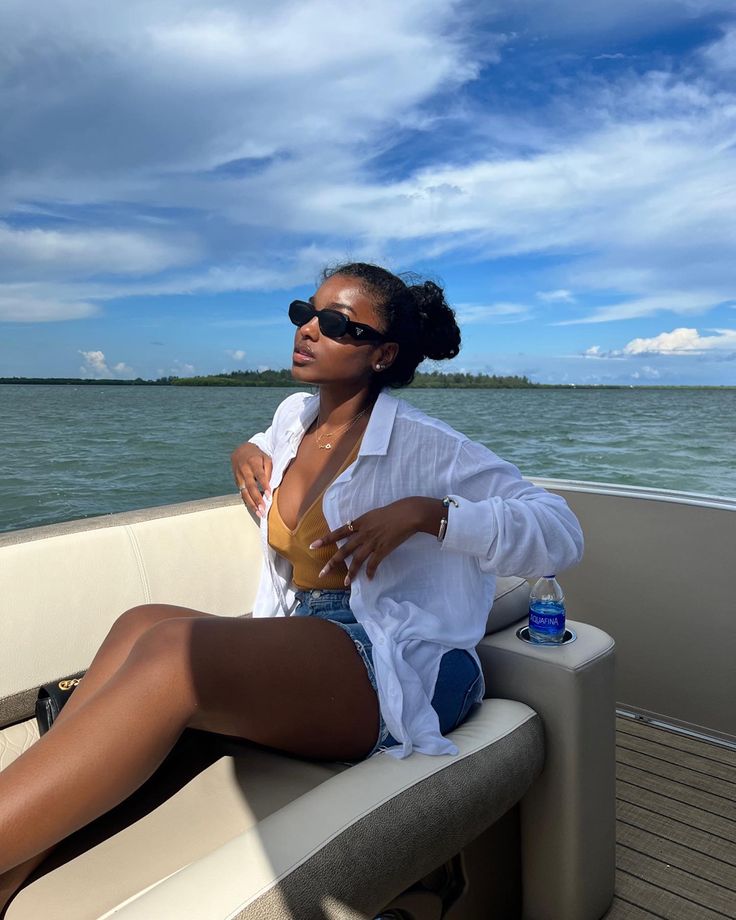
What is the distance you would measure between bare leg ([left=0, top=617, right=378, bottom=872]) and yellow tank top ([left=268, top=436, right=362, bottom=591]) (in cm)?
18

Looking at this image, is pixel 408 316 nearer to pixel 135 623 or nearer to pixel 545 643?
pixel 545 643

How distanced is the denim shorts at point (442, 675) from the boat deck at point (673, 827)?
70cm

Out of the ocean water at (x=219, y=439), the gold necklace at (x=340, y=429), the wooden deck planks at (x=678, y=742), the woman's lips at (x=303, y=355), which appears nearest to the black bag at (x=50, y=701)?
the gold necklace at (x=340, y=429)

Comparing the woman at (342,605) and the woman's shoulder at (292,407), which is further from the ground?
the woman's shoulder at (292,407)

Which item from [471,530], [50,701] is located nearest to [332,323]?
[471,530]

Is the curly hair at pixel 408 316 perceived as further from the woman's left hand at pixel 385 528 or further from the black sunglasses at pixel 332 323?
the woman's left hand at pixel 385 528

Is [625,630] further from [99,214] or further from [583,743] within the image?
[99,214]

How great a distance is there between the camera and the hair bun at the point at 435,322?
176cm

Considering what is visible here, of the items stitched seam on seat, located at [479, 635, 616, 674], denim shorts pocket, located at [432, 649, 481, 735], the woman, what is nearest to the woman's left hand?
the woman

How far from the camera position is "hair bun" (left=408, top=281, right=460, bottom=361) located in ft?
5.77

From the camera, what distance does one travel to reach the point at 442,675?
137 centimetres

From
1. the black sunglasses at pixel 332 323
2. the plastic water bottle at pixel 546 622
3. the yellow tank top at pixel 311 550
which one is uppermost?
the black sunglasses at pixel 332 323

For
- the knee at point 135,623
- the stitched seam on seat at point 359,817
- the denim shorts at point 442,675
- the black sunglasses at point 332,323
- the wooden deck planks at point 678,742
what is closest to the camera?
the stitched seam on seat at point 359,817

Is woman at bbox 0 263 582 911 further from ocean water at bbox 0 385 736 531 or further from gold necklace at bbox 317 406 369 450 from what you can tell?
ocean water at bbox 0 385 736 531
